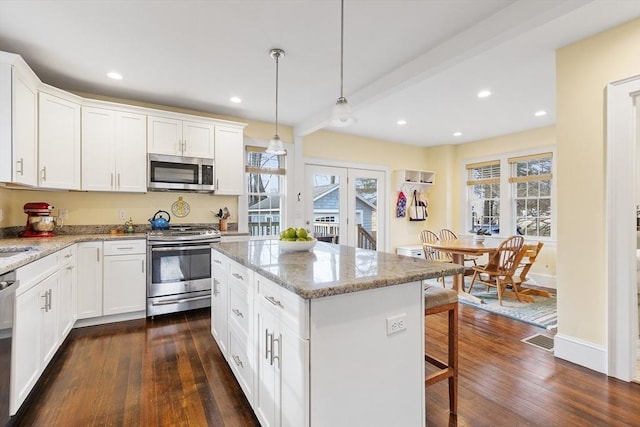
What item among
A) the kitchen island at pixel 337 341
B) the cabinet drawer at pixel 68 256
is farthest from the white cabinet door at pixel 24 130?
the kitchen island at pixel 337 341

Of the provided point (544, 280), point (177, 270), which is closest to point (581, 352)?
point (544, 280)

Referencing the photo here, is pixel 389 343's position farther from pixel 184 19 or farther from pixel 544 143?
pixel 544 143

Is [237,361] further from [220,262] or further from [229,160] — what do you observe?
[229,160]

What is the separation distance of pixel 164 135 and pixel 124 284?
1790mm

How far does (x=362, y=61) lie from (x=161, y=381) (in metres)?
3.13

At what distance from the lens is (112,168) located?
3516 mm

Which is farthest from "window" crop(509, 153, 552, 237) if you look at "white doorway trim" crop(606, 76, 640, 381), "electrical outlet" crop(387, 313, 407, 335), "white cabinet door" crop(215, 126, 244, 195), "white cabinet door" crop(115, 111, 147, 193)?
"white cabinet door" crop(115, 111, 147, 193)

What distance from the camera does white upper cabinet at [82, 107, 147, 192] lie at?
3.38 meters

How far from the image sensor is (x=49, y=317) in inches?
90.1

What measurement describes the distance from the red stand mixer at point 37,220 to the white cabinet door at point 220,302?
1944 mm

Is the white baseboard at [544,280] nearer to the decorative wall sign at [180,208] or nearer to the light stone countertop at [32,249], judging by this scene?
the decorative wall sign at [180,208]

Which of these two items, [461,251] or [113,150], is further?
[461,251]

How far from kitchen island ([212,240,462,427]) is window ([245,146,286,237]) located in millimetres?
2970

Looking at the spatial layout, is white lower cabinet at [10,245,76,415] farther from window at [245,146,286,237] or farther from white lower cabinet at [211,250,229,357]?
window at [245,146,286,237]
